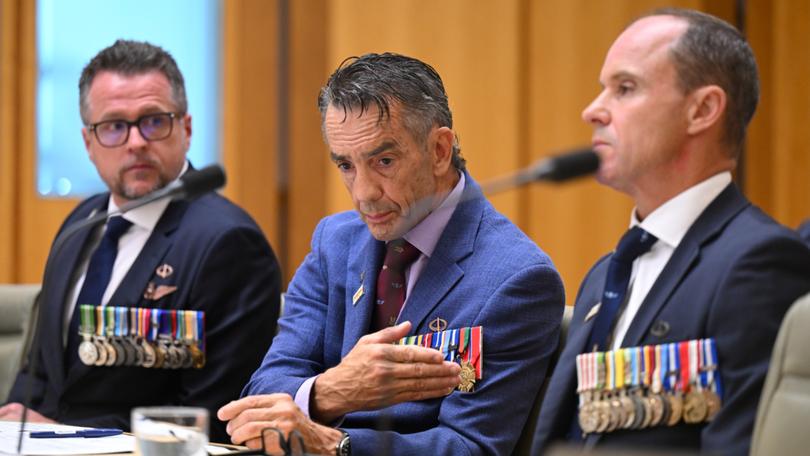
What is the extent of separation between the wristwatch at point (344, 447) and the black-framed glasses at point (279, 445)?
0.46 feet

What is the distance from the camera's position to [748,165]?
16.3 ft

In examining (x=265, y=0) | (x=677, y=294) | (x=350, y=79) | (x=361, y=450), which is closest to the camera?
(x=677, y=294)

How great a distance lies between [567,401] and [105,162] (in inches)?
65.9

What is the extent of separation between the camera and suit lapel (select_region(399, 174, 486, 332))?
8.16ft

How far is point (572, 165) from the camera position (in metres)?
1.65

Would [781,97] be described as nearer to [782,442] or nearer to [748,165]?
[748,165]

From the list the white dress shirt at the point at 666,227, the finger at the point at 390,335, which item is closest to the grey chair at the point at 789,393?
the white dress shirt at the point at 666,227

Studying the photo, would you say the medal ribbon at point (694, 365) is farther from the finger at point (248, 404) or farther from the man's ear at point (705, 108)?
the finger at point (248, 404)

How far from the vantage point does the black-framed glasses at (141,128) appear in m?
3.24

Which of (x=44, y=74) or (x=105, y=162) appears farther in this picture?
(x=44, y=74)

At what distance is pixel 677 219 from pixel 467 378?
1.85 ft

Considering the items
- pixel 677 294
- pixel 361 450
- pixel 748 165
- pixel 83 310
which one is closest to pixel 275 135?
pixel 748 165

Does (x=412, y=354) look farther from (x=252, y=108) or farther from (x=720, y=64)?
(x=252, y=108)

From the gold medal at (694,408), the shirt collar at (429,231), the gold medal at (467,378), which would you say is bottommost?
the gold medal at (467,378)
